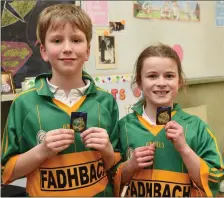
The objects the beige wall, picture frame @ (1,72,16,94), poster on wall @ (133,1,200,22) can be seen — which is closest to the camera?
the beige wall

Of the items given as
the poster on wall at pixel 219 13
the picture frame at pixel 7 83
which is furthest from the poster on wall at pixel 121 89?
the poster on wall at pixel 219 13

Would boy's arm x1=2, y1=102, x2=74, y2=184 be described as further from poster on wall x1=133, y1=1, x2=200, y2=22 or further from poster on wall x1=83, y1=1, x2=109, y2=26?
poster on wall x1=133, y1=1, x2=200, y2=22

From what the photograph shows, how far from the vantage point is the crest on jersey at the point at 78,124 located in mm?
1013

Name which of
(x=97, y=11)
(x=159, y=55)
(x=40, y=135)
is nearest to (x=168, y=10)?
(x=97, y=11)

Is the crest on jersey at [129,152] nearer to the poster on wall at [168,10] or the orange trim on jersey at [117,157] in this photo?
the orange trim on jersey at [117,157]

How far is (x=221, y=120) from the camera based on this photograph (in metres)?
1.38

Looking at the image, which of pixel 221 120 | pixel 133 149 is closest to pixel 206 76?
pixel 221 120

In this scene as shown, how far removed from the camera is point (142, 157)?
3.59 ft

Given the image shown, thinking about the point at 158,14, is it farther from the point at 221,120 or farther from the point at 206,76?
the point at 221,120

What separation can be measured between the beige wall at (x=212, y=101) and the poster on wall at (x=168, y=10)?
753 mm

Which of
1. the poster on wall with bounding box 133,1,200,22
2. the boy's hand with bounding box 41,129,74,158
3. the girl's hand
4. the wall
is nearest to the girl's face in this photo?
the girl's hand

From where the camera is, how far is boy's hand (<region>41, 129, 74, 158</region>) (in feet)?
3.20

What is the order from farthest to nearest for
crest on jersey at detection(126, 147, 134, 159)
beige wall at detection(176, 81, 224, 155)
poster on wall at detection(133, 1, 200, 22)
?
1. poster on wall at detection(133, 1, 200, 22)
2. beige wall at detection(176, 81, 224, 155)
3. crest on jersey at detection(126, 147, 134, 159)

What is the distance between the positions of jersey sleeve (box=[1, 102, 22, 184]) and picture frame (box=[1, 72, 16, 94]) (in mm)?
620
